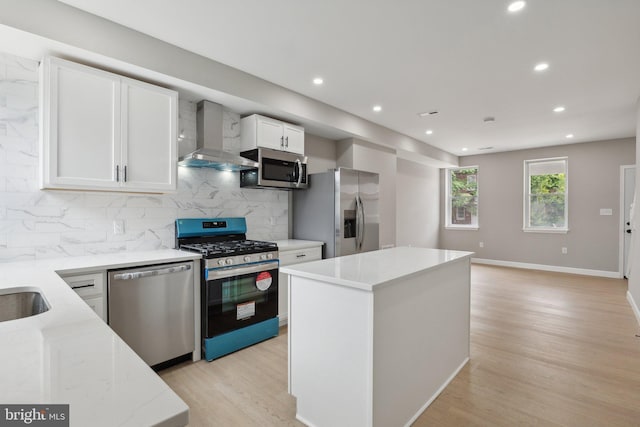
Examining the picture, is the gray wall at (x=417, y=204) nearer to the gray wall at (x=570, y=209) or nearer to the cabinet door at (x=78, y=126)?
the gray wall at (x=570, y=209)

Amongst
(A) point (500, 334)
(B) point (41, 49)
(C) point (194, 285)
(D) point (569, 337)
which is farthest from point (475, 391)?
(B) point (41, 49)

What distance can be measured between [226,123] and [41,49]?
5.43 feet

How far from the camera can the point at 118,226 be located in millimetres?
2812

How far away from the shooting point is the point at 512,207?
7.15 m

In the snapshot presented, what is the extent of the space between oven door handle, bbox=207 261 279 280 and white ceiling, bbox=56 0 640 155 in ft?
6.21

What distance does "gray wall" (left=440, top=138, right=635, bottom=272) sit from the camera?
608 centimetres

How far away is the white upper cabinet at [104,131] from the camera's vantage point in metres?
2.24

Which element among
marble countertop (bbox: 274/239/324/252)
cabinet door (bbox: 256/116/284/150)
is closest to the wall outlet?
marble countertop (bbox: 274/239/324/252)

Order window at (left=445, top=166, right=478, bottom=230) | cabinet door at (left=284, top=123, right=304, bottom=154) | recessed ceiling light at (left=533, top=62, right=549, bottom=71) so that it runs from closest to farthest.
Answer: recessed ceiling light at (left=533, top=62, right=549, bottom=71)
cabinet door at (left=284, top=123, right=304, bottom=154)
window at (left=445, top=166, right=478, bottom=230)

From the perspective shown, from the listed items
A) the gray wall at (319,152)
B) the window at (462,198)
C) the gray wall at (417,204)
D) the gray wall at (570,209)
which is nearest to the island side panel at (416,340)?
the gray wall at (319,152)

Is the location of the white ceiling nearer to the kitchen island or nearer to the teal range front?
the kitchen island

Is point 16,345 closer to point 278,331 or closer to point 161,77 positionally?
point 161,77

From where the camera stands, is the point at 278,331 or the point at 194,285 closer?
the point at 194,285

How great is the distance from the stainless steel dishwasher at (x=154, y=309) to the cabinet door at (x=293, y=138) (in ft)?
6.13
